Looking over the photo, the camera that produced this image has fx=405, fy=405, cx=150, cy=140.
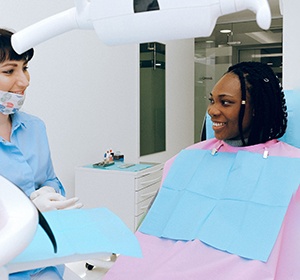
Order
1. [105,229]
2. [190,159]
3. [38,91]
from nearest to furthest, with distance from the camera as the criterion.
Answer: [105,229], [190,159], [38,91]

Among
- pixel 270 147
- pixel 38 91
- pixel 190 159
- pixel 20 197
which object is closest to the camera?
pixel 20 197

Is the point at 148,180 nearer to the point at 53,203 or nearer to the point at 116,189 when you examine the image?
the point at 116,189

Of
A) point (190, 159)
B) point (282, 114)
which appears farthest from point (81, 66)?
point (282, 114)

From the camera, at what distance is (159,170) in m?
3.23

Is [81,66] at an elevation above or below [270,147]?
above

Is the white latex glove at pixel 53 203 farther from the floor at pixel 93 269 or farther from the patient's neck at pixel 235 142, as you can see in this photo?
the floor at pixel 93 269

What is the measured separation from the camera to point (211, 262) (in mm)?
1321

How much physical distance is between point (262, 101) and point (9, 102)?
879mm

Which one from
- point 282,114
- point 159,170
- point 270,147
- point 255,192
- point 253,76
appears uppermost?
point 253,76

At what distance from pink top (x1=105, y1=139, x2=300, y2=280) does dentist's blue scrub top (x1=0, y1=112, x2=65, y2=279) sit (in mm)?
403

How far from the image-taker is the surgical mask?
113 cm

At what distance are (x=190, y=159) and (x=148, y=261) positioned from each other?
451 millimetres

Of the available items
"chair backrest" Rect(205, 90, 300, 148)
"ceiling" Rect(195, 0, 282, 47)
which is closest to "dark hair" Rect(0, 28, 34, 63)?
"chair backrest" Rect(205, 90, 300, 148)

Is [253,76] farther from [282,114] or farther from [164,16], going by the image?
[164,16]
